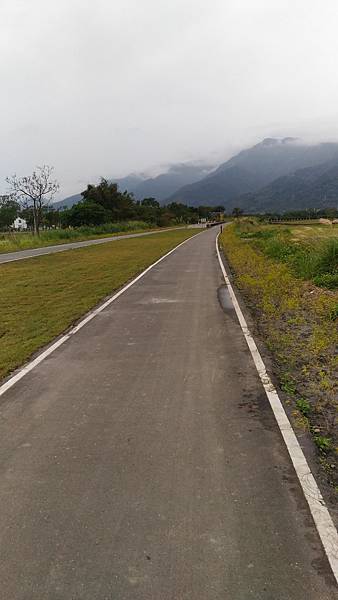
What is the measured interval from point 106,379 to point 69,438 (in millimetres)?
1597

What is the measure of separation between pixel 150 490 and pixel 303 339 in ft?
15.7

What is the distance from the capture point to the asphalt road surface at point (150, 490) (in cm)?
257

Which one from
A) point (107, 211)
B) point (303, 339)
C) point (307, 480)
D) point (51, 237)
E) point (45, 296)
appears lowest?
point (307, 480)

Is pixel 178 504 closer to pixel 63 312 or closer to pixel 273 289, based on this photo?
pixel 63 312

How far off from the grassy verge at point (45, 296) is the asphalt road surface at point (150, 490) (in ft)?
4.99

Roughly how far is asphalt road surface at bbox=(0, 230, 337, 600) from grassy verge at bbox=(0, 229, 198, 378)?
1.52m

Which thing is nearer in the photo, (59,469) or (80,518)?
(80,518)

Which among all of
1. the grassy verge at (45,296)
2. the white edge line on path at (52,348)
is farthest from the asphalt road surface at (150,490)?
the grassy verge at (45,296)

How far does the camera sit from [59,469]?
3.73 metres

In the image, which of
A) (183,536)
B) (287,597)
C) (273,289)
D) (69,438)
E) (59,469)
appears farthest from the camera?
(273,289)

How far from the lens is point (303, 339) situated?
7.38m

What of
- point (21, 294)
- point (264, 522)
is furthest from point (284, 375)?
point (21, 294)

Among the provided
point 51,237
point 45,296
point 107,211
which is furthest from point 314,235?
point 107,211

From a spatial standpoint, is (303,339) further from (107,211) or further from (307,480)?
(107,211)
